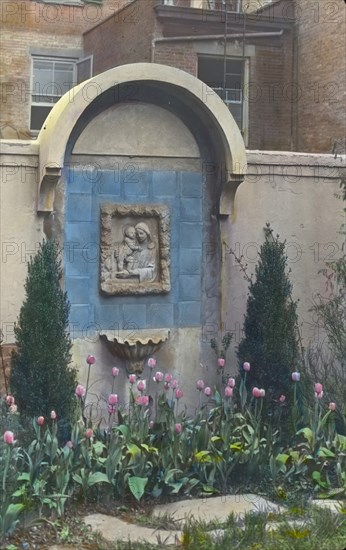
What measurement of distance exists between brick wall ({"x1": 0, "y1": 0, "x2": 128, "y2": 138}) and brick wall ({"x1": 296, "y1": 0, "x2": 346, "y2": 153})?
3.93m

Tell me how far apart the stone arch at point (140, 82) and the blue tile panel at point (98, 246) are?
352mm

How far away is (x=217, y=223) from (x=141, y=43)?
21.4 ft

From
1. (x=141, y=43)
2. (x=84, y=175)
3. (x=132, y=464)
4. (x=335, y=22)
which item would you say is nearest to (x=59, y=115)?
(x=84, y=175)

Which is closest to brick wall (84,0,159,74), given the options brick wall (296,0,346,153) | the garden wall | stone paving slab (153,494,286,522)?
brick wall (296,0,346,153)

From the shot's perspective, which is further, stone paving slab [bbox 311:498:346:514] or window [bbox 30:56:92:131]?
window [bbox 30:56:92:131]

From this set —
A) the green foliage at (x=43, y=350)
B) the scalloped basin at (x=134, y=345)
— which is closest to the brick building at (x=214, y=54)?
the scalloped basin at (x=134, y=345)

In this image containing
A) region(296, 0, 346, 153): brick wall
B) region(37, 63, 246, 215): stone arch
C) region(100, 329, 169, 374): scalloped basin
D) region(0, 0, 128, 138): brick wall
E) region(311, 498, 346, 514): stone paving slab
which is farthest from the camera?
region(0, 0, 128, 138): brick wall

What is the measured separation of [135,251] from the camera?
9.20 metres

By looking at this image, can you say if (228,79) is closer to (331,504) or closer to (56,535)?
(331,504)

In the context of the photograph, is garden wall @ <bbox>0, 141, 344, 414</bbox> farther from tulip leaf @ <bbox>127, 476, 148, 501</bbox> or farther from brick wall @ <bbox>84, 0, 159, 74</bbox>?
brick wall @ <bbox>84, 0, 159, 74</bbox>

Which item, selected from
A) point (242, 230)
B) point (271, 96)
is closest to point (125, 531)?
point (242, 230)

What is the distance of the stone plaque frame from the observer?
9.07 metres

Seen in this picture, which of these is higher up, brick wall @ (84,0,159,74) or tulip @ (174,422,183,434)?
brick wall @ (84,0,159,74)

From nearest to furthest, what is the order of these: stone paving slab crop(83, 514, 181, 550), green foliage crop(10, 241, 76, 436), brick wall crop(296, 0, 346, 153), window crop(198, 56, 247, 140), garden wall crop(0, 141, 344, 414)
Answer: stone paving slab crop(83, 514, 181, 550) → green foliage crop(10, 241, 76, 436) → garden wall crop(0, 141, 344, 414) → brick wall crop(296, 0, 346, 153) → window crop(198, 56, 247, 140)
